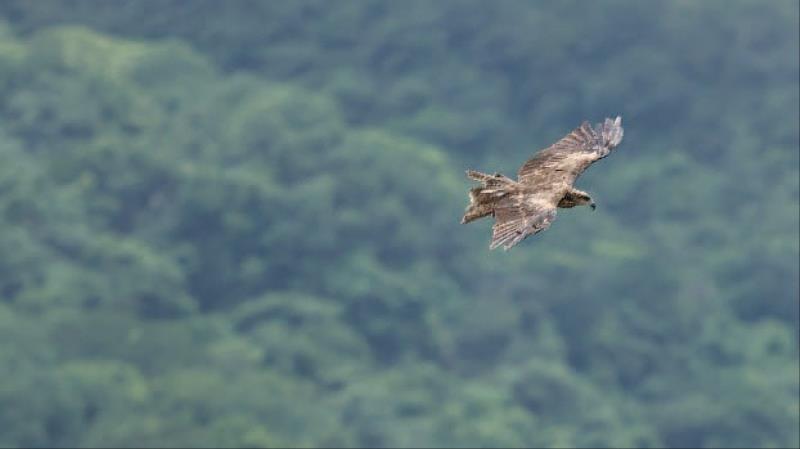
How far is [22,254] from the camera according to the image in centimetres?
14000

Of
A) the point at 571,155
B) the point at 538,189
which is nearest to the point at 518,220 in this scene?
the point at 538,189

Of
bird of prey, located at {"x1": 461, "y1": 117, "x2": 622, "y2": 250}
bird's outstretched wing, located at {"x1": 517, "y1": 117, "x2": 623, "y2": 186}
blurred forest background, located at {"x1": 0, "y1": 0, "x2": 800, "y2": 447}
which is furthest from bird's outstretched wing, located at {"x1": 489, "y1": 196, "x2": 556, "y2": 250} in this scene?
blurred forest background, located at {"x1": 0, "y1": 0, "x2": 800, "y2": 447}

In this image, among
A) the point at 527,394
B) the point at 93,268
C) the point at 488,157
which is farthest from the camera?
the point at 488,157

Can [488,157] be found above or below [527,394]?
above

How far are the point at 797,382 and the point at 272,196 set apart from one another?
Result: 112 ft

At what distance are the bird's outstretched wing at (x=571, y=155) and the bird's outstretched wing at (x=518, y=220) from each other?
66.9 inches

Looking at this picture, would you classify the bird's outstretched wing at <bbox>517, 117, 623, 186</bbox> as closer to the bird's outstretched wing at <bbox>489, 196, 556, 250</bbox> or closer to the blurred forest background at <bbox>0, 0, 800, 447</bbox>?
the bird's outstretched wing at <bbox>489, 196, 556, 250</bbox>

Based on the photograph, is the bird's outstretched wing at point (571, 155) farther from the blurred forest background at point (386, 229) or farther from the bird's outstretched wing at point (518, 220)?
the blurred forest background at point (386, 229)

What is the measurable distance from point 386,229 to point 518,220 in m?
108

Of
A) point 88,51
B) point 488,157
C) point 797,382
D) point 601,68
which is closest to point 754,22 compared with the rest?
point 601,68

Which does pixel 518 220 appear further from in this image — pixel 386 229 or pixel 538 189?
pixel 386 229

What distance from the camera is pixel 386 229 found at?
14638 cm

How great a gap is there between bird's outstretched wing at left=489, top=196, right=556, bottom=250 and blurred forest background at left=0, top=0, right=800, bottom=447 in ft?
284

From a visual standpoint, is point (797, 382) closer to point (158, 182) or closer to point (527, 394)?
point (527, 394)
